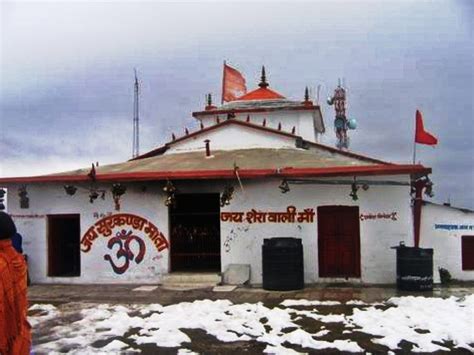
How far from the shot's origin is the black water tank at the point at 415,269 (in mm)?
12992

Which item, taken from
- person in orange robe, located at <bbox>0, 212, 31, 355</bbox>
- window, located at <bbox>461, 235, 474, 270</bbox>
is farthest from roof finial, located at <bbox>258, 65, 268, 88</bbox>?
person in orange robe, located at <bbox>0, 212, 31, 355</bbox>

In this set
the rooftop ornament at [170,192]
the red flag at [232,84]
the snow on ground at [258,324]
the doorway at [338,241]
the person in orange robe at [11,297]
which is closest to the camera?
the person in orange robe at [11,297]

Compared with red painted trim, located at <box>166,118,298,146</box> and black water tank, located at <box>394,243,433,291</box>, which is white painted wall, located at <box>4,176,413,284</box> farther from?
red painted trim, located at <box>166,118,298,146</box>

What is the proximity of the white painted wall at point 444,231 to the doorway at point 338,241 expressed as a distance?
238 centimetres

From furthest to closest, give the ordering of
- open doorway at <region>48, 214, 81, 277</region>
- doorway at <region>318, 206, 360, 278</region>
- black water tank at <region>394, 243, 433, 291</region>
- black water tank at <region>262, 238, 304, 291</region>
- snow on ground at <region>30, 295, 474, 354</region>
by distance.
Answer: open doorway at <region>48, 214, 81, 277</region>, doorway at <region>318, 206, 360, 278</region>, black water tank at <region>262, 238, 304, 291</region>, black water tank at <region>394, 243, 433, 291</region>, snow on ground at <region>30, 295, 474, 354</region>

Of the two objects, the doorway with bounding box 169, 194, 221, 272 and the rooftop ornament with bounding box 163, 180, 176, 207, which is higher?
the rooftop ornament with bounding box 163, 180, 176, 207

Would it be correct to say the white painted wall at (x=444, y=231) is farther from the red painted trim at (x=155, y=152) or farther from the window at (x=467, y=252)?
the red painted trim at (x=155, y=152)

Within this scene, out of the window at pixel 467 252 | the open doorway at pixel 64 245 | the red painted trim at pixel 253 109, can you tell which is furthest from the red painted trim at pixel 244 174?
the red painted trim at pixel 253 109

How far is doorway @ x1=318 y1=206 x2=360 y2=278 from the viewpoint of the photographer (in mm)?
14477

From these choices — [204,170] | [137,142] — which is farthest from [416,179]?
[137,142]

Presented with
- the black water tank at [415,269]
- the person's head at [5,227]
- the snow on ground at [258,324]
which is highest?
the person's head at [5,227]

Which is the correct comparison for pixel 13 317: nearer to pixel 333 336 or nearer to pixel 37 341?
pixel 37 341

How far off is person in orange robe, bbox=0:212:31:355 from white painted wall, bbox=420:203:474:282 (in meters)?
12.8

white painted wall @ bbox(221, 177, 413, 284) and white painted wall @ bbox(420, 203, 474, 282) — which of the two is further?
white painted wall @ bbox(420, 203, 474, 282)
